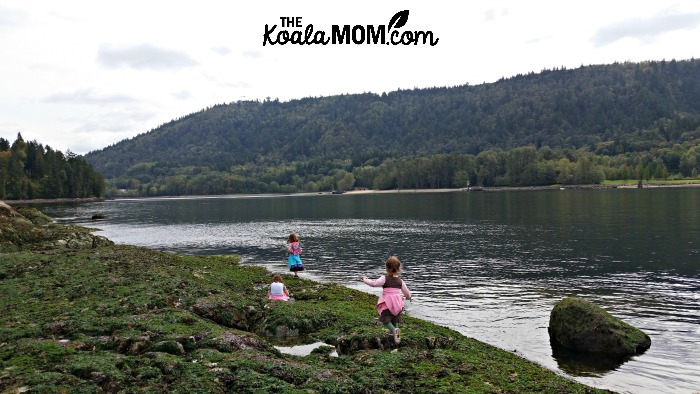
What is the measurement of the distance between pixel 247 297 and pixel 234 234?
2757 inches

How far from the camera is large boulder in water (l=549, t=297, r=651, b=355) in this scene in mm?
24016

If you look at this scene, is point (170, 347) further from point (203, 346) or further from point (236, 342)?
point (236, 342)

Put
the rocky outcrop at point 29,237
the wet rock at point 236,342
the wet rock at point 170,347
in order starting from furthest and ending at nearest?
the rocky outcrop at point 29,237, the wet rock at point 236,342, the wet rock at point 170,347

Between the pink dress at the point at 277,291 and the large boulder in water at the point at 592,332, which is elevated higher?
the pink dress at the point at 277,291

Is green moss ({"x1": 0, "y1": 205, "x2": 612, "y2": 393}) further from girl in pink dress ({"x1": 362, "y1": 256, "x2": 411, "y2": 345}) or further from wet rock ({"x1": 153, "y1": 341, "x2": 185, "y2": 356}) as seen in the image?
girl in pink dress ({"x1": 362, "y1": 256, "x2": 411, "y2": 345})

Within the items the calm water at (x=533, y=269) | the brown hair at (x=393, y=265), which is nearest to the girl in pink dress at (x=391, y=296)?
the brown hair at (x=393, y=265)

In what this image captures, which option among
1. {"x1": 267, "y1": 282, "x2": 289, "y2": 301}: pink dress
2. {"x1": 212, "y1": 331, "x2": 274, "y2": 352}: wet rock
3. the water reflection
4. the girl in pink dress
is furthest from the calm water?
{"x1": 212, "y1": 331, "x2": 274, "y2": 352}: wet rock

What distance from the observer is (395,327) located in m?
19.1

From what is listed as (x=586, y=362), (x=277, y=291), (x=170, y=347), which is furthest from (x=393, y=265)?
(x=586, y=362)

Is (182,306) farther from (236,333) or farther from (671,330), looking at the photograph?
(671,330)

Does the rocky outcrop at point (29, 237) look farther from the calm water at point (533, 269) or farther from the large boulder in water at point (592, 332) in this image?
the large boulder in water at point (592, 332)

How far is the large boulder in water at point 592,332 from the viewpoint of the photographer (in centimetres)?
2402

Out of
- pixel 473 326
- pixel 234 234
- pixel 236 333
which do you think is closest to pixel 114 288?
pixel 236 333

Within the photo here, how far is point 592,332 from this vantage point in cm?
2439
